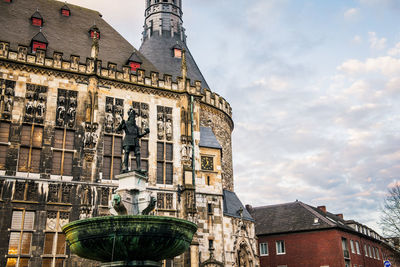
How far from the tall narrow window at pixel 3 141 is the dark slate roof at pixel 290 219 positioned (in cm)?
2699

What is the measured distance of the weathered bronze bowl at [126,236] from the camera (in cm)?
1010

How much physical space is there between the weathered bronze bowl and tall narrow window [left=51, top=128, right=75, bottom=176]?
34.9ft

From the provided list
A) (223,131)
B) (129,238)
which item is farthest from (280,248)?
(129,238)

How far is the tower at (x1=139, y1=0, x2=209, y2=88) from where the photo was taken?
101ft

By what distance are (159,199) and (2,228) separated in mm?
7988

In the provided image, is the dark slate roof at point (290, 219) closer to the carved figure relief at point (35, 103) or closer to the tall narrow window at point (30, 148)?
the tall narrow window at point (30, 148)

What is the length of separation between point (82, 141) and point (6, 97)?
4.42 m

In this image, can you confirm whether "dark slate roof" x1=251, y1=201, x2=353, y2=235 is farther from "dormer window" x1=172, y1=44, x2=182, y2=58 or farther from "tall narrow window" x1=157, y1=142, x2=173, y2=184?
"dormer window" x1=172, y1=44, x2=182, y2=58

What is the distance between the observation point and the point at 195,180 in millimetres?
24078

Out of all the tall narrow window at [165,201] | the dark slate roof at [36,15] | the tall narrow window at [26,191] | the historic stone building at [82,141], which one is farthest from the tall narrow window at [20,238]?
the dark slate roof at [36,15]

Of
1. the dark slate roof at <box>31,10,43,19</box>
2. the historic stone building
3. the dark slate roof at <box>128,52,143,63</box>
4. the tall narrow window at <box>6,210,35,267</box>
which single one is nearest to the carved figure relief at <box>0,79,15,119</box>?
the historic stone building

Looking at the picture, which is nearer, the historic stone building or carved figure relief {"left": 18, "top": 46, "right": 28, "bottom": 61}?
the historic stone building

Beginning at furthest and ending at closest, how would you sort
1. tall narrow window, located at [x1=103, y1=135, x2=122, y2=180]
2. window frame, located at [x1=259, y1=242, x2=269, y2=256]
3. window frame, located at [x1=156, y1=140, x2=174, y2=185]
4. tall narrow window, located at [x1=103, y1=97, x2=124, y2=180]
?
window frame, located at [x1=259, y1=242, x2=269, y2=256] < window frame, located at [x1=156, y1=140, x2=174, y2=185] < tall narrow window, located at [x1=103, y1=97, x2=124, y2=180] < tall narrow window, located at [x1=103, y1=135, x2=122, y2=180]

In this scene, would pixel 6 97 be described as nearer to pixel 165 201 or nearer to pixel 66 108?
pixel 66 108
